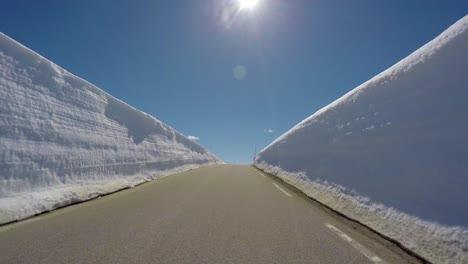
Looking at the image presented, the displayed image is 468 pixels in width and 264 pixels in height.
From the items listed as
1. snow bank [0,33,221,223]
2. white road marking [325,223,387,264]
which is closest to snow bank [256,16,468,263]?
white road marking [325,223,387,264]

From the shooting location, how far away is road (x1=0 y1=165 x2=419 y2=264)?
3.13 m

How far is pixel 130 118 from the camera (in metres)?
13.8

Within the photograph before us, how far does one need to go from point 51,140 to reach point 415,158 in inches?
325

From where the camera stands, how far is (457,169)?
3764 mm

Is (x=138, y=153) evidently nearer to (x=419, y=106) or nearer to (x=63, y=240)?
(x=63, y=240)

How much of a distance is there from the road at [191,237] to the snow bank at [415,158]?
0.47m

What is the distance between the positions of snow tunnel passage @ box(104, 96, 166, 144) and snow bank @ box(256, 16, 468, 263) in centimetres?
905

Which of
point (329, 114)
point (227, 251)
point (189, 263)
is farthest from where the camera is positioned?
point (329, 114)

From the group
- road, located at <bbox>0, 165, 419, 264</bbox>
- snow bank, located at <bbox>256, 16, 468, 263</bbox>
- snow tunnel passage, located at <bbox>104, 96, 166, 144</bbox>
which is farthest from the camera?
snow tunnel passage, located at <bbox>104, 96, 166, 144</bbox>

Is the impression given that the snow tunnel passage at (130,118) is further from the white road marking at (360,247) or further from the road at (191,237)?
the white road marking at (360,247)

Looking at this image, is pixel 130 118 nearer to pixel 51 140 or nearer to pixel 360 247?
pixel 51 140

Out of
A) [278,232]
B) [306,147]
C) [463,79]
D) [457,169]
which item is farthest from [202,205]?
[306,147]

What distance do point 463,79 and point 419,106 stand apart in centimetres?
91

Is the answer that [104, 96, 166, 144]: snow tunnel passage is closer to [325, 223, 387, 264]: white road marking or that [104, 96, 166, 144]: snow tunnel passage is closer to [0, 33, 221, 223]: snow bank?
[0, 33, 221, 223]: snow bank
